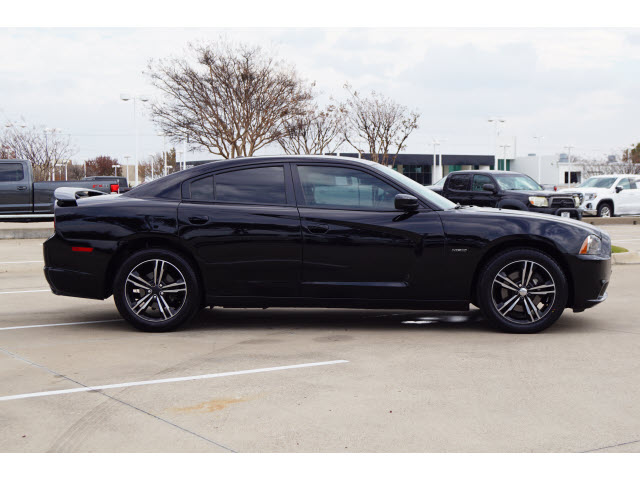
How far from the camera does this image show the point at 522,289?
6922mm

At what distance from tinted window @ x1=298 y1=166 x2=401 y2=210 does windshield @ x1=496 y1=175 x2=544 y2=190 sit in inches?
524

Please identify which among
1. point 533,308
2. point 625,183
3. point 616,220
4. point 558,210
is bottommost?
point 616,220

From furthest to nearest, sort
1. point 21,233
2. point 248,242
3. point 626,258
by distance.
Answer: point 21,233 → point 626,258 → point 248,242

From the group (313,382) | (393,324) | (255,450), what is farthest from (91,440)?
(393,324)

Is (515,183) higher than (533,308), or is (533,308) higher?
(515,183)

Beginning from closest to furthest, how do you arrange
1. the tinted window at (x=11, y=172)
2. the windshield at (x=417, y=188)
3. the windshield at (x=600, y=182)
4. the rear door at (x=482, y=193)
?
1. the windshield at (x=417, y=188)
2. the rear door at (x=482, y=193)
3. the tinted window at (x=11, y=172)
4. the windshield at (x=600, y=182)

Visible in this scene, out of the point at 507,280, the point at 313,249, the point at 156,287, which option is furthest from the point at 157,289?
the point at 507,280

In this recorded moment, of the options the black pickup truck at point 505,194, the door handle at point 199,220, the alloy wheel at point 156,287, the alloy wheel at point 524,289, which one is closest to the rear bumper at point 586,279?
the alloy wheel at point 524,289

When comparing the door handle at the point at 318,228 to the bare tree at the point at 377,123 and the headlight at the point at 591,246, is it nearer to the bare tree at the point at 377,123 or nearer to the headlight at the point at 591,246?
the headlight at the point at 591,246

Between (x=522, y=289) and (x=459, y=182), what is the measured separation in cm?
1386

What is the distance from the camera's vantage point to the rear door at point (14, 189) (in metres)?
21.9

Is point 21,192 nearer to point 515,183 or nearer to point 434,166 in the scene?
point 515,183

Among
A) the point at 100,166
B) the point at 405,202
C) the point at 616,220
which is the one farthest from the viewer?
the point at 100,166
